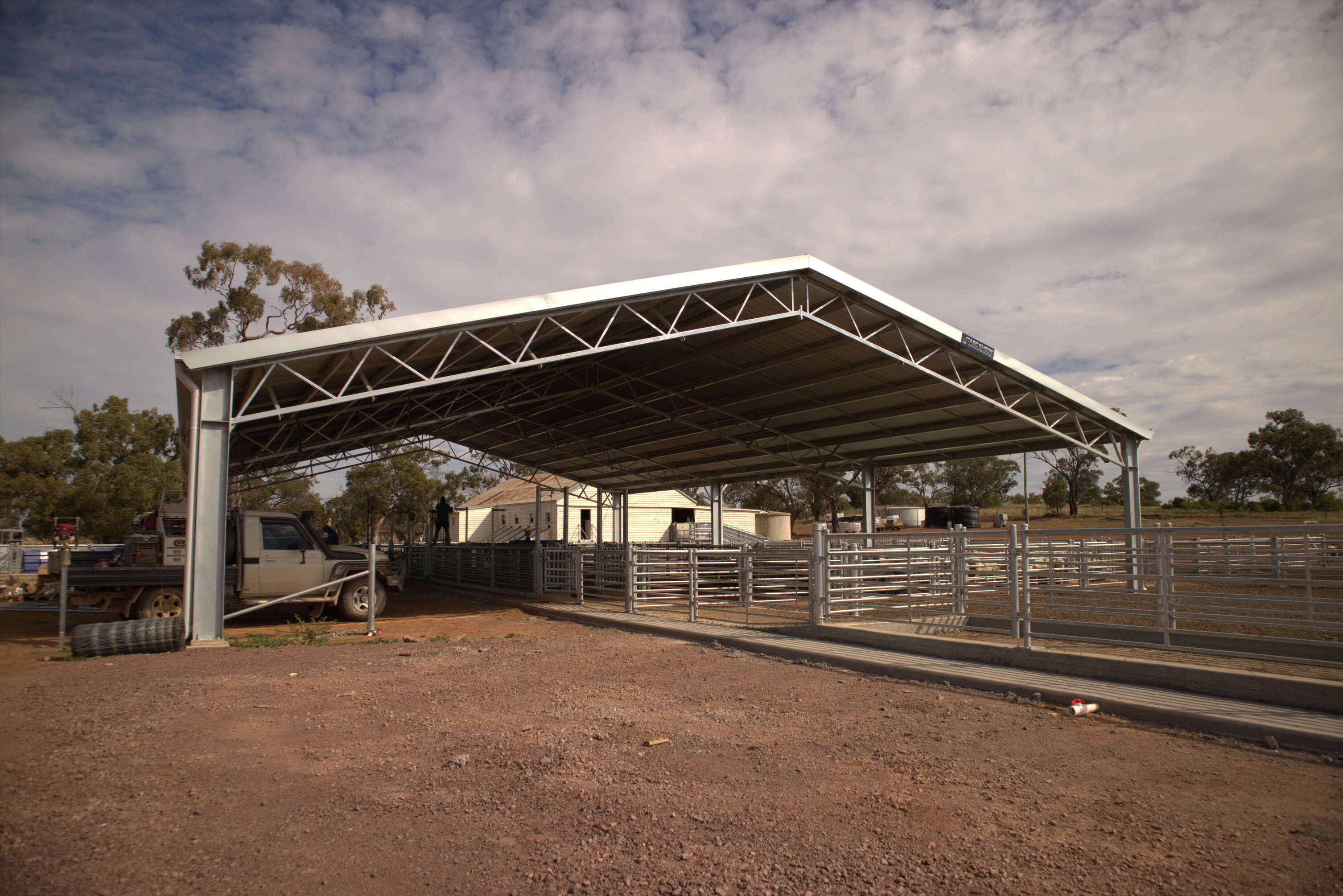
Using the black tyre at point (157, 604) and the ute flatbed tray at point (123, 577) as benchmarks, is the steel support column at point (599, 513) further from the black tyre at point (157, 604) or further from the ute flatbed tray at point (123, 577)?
the ute flatbed tray at point (123, 577)

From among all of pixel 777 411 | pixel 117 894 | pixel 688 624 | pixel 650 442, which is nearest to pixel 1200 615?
pixel 688 624

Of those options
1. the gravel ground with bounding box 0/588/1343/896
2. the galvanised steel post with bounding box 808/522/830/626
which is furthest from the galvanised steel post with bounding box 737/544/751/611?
the gravel ground with bounding box 0/588/1343/896

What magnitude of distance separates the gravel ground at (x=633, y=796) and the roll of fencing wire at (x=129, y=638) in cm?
250

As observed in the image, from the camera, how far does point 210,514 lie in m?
11.0

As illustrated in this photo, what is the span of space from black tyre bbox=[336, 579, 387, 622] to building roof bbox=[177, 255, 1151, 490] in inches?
147

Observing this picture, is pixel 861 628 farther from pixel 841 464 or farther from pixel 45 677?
pixel 841 464

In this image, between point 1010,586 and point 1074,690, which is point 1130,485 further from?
point 1074,690

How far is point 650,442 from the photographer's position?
25969 mm

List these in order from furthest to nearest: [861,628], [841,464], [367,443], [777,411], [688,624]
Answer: [841,464] → [367,443] → [777,411] → [688,624] → [861,628]

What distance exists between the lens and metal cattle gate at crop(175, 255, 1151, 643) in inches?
465

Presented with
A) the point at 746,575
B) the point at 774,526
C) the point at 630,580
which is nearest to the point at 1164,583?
the point at 746,575

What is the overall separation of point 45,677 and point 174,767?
16.3 ft

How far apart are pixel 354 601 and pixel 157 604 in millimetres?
3279

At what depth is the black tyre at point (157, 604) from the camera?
12.9 m
